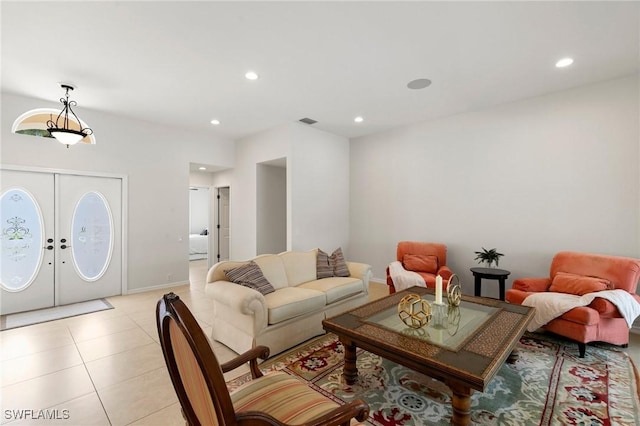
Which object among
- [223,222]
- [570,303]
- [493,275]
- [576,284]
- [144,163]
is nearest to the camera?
[570,303]

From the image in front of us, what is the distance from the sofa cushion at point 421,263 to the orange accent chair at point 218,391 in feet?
11.3

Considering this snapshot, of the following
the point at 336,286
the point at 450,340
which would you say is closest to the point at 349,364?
the point at 450,340

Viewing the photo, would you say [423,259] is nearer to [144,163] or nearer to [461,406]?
[461,406]

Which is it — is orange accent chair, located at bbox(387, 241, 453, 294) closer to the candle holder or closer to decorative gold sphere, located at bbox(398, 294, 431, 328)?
the candle holder

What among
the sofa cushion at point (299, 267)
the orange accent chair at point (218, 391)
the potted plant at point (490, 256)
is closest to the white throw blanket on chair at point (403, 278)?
the potted plant at point (490, 256)

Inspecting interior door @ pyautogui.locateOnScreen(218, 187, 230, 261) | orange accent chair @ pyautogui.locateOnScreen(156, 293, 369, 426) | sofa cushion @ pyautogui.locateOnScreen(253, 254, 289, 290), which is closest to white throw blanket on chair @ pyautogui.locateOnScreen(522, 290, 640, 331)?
orange accent chair @ pyautogui.locateOnScreen(156, 293, 369, 426)

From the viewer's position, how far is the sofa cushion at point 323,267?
403 cm

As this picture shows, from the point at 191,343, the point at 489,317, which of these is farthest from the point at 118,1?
the point at 489,317

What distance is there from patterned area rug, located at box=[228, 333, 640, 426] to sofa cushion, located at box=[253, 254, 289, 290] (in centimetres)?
86

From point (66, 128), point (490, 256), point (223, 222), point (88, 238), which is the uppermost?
point (66, 128)

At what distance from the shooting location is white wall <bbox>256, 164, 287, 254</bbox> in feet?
19.2

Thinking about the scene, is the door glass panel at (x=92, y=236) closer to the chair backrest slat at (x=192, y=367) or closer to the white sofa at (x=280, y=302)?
the white sofa at (x=280, y=302)

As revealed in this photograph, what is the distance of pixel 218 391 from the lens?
3.01ft

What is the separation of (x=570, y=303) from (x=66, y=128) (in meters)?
6.65
